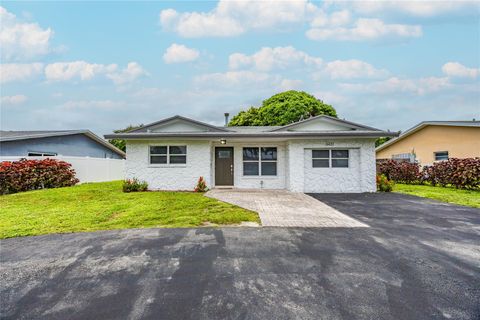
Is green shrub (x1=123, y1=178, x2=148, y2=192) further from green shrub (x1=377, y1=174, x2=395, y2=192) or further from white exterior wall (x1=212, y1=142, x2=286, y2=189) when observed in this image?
green shrub (x1=377, y1=174, x2=395, y2=192)

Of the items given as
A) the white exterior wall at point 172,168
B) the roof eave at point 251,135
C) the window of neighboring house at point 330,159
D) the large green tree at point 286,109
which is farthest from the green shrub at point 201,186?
the large green tree at point 286,109

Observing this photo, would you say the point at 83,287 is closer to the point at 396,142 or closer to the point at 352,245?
the point at 352,245

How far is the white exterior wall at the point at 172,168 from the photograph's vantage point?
11391 mm

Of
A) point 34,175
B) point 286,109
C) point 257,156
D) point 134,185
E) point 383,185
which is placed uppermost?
point 286,109

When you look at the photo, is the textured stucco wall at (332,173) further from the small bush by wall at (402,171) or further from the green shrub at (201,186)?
the small bush by wall at (402,171)

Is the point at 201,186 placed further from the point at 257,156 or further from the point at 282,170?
the point at 282,170

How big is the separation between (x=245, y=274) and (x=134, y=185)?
9587 mm

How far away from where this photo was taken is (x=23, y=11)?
1128cm

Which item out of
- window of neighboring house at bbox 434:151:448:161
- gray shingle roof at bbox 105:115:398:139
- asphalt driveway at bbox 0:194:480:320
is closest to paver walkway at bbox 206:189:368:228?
asphalt driveway at bbox 0:194:480:320

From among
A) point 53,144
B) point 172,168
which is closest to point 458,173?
point 172,168

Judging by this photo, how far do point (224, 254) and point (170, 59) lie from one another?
60.3 feet

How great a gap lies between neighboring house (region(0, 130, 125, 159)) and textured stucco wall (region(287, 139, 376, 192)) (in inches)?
639

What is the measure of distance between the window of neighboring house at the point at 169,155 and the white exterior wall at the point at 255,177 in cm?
168

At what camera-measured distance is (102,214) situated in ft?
21.3
